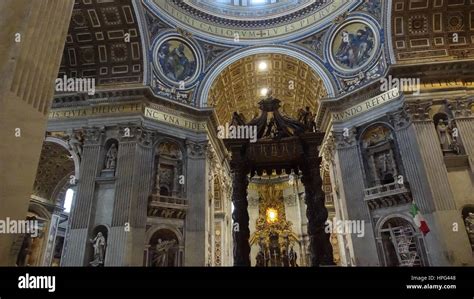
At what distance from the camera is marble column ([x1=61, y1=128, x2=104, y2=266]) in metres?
11.1

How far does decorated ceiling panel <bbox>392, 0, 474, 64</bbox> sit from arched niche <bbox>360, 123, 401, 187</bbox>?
2.98 metres

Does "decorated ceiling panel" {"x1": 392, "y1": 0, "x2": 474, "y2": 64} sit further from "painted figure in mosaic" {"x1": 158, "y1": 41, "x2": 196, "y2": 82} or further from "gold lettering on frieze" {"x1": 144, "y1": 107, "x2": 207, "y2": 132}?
"painted figure in mosaic" {"x1": 158, "y1": 41, "x2": 196, "y2": 82}

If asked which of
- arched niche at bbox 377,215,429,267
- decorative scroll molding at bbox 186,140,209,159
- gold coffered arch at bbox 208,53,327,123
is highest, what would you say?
gold coffered arch at bbox 208,53,327,123

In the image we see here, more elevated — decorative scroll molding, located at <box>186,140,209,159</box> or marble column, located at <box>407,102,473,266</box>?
decorative scroll molding, located at <box>186,140,209,159</box>

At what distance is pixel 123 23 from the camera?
1368 centimetres

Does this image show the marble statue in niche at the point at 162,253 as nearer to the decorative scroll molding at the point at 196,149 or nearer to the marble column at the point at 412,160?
the decorative scroll molding at the point at 196,149

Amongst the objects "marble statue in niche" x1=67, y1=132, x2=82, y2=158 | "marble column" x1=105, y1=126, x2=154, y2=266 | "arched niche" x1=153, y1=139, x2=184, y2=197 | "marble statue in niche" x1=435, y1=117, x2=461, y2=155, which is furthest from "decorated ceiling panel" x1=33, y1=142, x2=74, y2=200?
"marble statue in niche" x1=435, y1=117, x2=461, y2=155

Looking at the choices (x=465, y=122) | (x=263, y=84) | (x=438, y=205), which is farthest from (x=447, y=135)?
(x=263, y=84)

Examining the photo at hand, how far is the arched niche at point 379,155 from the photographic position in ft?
40.9

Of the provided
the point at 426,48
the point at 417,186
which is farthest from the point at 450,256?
the point at 426,48

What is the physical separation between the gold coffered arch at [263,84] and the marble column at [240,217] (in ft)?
25.3

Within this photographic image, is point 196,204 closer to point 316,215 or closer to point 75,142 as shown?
point 75,142

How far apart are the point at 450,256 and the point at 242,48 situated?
497 inches
